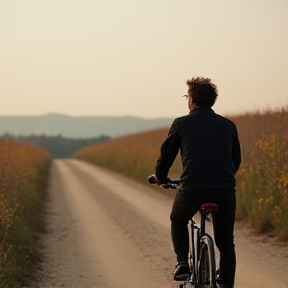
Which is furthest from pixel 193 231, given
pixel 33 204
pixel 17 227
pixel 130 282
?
pixel 33 204

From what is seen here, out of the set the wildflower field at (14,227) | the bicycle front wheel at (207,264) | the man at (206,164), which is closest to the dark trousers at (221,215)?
the man at (206,164)

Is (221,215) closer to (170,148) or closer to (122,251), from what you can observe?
(170,148)

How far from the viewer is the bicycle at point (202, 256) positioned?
5684mm

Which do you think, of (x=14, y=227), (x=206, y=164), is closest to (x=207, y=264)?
(x=206, y=164)

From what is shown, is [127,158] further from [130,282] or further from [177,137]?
[177,137]

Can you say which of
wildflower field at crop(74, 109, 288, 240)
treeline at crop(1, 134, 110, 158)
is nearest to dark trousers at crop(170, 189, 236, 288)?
wildflower field at crop(74, 109, 288, 240)

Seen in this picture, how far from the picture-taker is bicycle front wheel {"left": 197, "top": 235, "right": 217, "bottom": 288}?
5683 millimetres

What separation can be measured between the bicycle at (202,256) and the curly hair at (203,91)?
0.79 metres

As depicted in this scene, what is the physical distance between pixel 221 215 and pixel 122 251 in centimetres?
509

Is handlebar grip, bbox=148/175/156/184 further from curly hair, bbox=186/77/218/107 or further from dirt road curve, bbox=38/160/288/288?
dirt road curve, bbox=38/160/288/288

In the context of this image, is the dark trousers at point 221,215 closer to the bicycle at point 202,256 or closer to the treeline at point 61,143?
the bicycle at point 202,256

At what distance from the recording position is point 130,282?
27.8 feet

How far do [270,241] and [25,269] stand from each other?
13.3 feet

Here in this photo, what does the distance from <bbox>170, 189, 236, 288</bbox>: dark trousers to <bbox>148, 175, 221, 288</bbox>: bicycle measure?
8 cm
